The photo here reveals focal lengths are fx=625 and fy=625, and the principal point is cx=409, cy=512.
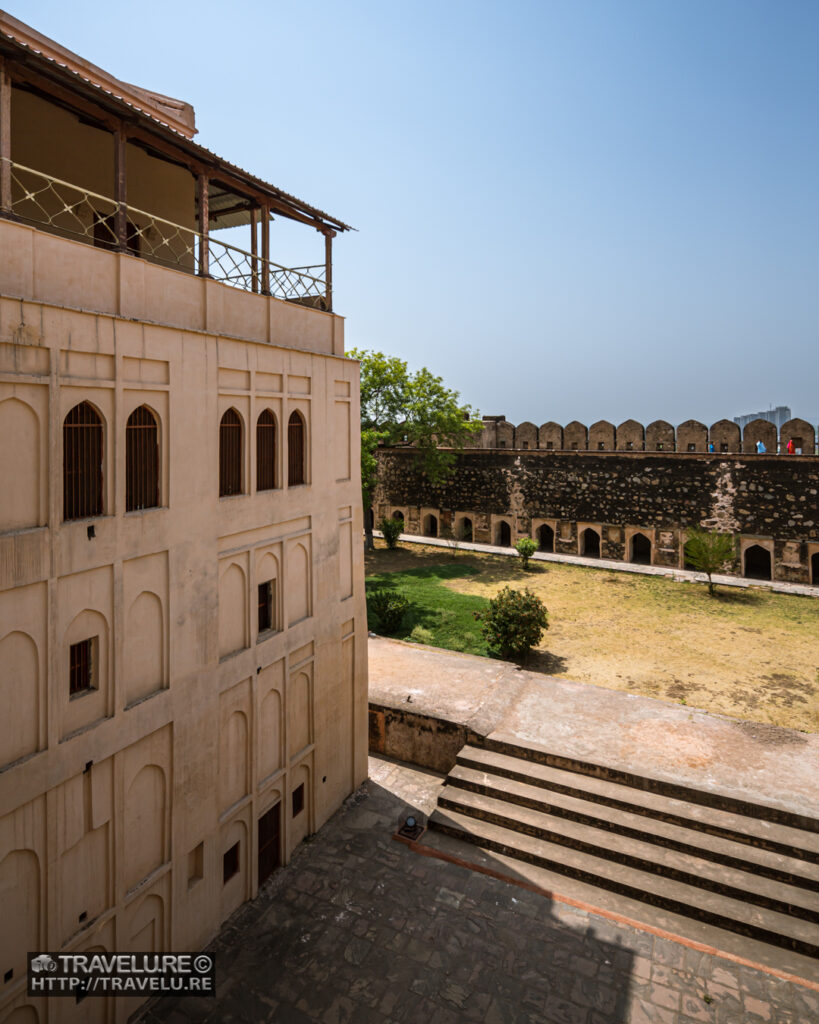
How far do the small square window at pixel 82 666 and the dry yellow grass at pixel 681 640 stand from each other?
8528 mm

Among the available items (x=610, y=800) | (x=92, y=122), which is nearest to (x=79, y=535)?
(x=92, y=122)

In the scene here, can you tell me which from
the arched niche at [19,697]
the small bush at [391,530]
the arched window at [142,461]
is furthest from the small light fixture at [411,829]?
the small bush at [391,530]

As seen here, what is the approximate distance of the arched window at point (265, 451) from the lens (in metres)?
6.74

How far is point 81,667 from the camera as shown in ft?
15.8

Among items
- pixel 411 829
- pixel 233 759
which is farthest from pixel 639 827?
pixel 233 759

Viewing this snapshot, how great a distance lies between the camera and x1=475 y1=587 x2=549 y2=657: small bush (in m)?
11.9

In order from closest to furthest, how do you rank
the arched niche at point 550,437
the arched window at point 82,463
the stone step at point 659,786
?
the arched window at point 82,463
the stone step at point 659,786
the arched niche at point 550,437

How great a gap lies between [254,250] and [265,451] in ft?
8.90

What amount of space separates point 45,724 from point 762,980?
21.5 feet

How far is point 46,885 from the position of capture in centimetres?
445

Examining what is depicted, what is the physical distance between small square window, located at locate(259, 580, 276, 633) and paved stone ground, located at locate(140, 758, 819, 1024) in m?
Result: 2.81

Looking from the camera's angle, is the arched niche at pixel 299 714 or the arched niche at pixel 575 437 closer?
the arched niche at pixel 299 714

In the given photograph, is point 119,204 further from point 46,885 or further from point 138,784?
point 46,885

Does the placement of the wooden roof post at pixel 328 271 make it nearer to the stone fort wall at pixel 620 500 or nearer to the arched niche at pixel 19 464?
the arched niche at pixel 19 464
